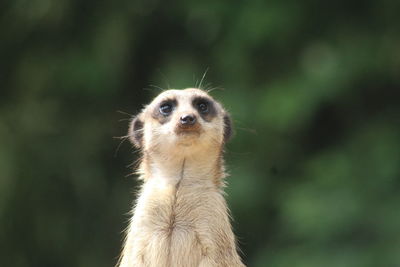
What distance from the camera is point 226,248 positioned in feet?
16.8

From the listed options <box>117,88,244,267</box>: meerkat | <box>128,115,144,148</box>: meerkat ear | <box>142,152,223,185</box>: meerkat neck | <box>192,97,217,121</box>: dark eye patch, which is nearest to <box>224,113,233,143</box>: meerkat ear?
<box>117,88,244,267</box>: meerkat

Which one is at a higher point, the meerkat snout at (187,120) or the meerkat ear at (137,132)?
the meerkat snout at (187,120)

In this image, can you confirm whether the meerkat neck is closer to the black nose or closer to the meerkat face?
the meerkat face

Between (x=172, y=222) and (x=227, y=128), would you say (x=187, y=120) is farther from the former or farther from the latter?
(x=227, y=128)

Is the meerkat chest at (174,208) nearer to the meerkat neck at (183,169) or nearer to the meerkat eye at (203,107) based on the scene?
the meerkat neck at (183,169)

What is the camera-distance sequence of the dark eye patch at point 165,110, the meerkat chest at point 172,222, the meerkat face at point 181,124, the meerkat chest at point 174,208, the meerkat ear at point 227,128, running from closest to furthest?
the meerkat chest at point 172,222 < the meerkat chest at point 174,208 < the meerkat face at point 181,124 < the dark eye patch at point 165,110 < the meerkat ear at point 227,128

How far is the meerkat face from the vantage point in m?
5.36

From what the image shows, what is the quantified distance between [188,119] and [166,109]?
1.26 ft

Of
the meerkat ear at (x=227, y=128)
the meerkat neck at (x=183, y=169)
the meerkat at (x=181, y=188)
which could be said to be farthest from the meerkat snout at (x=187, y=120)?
the meerkat ear at (x=227, y=128)

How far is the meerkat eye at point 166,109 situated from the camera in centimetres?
562

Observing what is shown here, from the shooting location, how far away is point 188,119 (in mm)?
5273

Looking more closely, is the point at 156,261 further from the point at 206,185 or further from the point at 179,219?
the point at 206,185

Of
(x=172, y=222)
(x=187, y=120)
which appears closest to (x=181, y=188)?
(x=172, y=222)

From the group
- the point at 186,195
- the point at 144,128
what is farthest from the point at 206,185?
the point at 144,128
